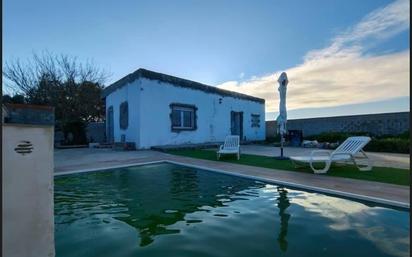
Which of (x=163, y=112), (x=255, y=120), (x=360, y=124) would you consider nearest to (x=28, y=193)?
(x=163, y=112)

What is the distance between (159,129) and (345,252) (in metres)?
13.9

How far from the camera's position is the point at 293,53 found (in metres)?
12.4

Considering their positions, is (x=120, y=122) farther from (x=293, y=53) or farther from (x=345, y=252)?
(x=345, y=252)

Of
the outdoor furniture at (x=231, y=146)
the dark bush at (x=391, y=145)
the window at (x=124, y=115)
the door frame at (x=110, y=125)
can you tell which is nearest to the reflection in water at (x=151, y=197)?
the outdoor furniture at (x=231, y=146)

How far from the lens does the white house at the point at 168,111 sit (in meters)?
15.7

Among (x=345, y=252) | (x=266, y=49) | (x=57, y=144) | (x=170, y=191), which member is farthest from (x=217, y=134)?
(x=345, y=252)

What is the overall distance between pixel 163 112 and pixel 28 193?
1485 cm

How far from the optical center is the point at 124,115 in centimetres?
1730

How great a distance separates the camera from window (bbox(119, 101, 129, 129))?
55.2ft

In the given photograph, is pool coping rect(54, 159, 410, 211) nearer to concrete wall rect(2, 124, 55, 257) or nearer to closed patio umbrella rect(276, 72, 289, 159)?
closed patio umbrella rect(276, 72, 289, 159)

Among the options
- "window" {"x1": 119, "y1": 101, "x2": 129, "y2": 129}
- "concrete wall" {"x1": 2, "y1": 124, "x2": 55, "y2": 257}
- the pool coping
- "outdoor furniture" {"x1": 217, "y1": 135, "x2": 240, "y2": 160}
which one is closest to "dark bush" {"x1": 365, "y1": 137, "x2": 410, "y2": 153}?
"outdoor furniture" {"x1": 217, "y1": 135, "x2": 240, "y2": 160}

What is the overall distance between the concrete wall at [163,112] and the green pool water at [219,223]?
9.06m

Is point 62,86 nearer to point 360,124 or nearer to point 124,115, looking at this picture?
point 124,115

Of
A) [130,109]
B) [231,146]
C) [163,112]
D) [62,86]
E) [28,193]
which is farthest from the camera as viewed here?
[62,86]
